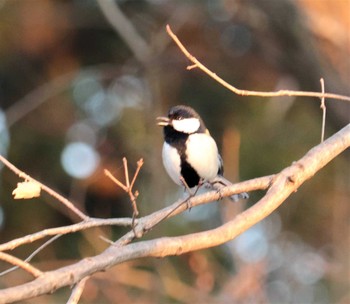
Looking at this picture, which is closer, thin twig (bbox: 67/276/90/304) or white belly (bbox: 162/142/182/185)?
thin twig (bbox: 67/276/90/304)

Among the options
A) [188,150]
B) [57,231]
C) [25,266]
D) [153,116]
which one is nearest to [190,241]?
[57,231]

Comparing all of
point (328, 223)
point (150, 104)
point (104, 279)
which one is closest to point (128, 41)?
point (150, 104)

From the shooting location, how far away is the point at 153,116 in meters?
6.70

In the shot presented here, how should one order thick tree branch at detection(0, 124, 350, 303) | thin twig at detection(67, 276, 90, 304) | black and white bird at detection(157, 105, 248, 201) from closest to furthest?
thick tree branch at detection(0, 124, 350, 303) → thin twig at detection(67, 276, 90, 304) → black and white bird at detection(157, 105, 248, 201)

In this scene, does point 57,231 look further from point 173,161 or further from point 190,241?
point 173,161

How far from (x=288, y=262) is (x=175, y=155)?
2929 mm

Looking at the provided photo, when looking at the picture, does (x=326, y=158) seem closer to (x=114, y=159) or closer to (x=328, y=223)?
(x=114, y=159)

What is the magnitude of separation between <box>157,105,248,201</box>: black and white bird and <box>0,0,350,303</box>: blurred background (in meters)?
2.22

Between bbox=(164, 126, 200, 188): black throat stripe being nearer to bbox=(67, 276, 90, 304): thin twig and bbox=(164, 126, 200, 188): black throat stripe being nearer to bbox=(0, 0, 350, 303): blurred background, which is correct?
bbox=(67, 276, 90, 304): thin twig

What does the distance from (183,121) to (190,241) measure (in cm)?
198

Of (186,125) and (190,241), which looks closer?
(190,241)

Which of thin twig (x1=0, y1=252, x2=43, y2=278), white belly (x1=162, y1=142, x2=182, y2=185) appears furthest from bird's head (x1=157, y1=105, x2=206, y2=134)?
thin twig (x1=0, y1=252, x2=43, y2=278)

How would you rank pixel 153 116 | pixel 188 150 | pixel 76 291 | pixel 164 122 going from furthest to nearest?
pixel 153 116
pixel 164 122
pixel 188 150
pixel 76 291

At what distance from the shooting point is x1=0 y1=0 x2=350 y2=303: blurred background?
696cm
